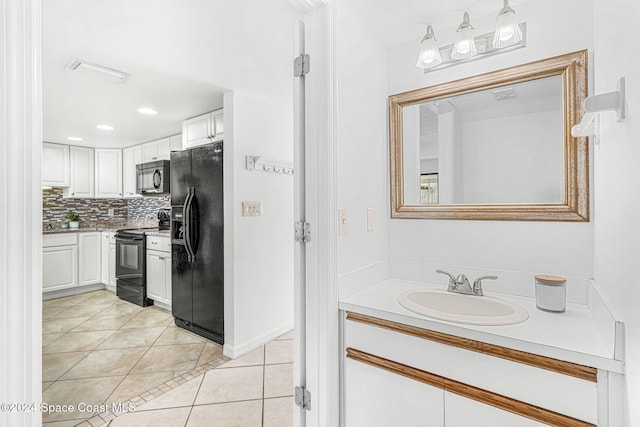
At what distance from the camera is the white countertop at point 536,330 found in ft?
2.99

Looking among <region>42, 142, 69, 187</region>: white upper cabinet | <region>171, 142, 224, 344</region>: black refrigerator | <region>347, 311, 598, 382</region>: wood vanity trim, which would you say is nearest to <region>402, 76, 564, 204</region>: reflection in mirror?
<region>347, 311, 598, 382</region>: wood vanity trim

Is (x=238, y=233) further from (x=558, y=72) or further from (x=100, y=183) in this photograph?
(x=100, y=183)

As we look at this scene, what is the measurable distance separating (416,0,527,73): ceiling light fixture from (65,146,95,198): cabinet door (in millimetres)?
5242

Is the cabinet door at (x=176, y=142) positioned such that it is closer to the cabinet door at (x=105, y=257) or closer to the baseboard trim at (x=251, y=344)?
the cabinet door at (x=105, y=257)

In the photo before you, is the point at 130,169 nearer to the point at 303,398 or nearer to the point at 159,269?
the point at 159,269

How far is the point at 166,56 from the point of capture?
2062mm

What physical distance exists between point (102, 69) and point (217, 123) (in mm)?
990

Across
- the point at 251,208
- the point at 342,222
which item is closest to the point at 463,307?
the point at 342,222

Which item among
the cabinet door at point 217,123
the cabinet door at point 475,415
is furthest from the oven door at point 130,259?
the cabinet door at point 475,415

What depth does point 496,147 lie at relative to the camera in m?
1.55

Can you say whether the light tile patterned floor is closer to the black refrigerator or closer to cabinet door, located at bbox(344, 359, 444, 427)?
the black refrigerator

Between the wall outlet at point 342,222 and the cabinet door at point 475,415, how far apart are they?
0.74 meters

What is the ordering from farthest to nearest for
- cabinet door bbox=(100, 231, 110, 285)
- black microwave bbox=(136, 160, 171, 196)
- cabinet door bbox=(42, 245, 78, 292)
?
1. cabinet door bbox=(100, 231, 110, 285)
2. cabinet door bbox=(42, 245, 78, 292)
3. black microwave bbox=(136, 160, 171, 196)

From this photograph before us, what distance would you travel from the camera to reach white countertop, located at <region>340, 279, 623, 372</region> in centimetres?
91
